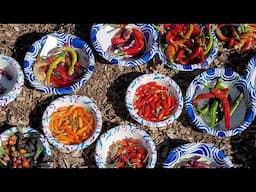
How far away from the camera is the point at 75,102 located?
4.98m

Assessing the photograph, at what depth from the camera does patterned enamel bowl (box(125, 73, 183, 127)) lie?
487 centimetres

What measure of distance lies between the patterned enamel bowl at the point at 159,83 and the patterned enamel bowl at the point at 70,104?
26cm

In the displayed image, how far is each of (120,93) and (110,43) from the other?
1.51 ft

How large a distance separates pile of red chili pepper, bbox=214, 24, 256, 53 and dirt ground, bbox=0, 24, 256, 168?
0.07 m

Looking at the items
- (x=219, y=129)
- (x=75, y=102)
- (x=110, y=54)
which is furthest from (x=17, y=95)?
(x=219, y=129)

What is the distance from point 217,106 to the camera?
16.4ft

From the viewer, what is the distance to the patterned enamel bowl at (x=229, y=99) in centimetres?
489

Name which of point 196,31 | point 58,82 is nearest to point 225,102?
point 196,31

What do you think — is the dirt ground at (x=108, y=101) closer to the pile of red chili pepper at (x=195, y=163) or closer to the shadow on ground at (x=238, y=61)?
the shadow on ground at (x=238, y=61)

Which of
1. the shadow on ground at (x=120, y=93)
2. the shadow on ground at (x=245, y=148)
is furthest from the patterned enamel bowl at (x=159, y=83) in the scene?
the shadow on ground at (x=245, y=148)

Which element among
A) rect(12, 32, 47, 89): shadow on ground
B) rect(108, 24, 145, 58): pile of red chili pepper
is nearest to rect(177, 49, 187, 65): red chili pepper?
rect(108, 24, 145, 58): pile of red chili pepper

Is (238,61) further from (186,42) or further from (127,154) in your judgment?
(127,154)

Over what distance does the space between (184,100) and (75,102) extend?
0.84 m

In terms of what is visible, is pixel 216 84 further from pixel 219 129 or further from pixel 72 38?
pixel 72 38
